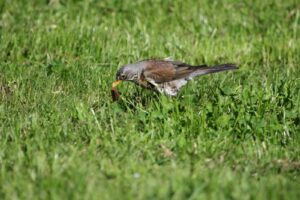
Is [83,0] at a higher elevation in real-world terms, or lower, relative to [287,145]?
higher

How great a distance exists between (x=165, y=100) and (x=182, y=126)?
38cm

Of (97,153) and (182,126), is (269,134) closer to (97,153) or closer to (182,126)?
(182,126)

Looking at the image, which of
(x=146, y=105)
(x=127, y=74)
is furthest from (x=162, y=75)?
(x=146, y=105)

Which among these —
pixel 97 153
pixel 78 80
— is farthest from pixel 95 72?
pixel 97 153

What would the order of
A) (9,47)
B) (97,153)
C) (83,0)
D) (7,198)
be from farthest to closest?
(83,0)
(9,47)
(97,153)
(7,198)

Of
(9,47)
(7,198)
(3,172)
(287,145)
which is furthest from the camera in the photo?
(9,47)

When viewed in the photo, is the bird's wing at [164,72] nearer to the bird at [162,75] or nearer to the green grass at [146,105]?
the bird at [162,75]

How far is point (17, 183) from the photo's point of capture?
4.96 meters

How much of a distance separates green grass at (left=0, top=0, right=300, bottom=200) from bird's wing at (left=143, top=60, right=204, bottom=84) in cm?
17

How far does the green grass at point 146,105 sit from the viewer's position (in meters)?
5.06

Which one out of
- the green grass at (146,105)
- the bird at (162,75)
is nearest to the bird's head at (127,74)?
the bird at (162,75)

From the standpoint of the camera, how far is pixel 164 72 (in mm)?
7531

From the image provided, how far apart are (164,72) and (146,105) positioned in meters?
0.62

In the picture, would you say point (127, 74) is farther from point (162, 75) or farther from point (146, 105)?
point (146, 105)
